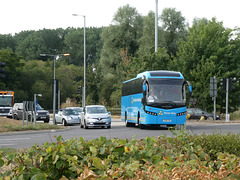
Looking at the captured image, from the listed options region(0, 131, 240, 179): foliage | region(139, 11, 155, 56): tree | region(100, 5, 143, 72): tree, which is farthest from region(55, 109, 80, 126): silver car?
region(100, 5, 143, 72): tree

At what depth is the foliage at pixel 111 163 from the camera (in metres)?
3.89

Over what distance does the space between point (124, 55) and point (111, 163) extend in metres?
60.6

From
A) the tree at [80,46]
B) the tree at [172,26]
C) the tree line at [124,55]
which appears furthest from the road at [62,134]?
the tree at [80,46]

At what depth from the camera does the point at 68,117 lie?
36594 mm

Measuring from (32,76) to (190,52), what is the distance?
42076mm

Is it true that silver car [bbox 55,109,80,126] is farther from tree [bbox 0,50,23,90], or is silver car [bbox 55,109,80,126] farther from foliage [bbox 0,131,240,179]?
tree [bbox 0,50,23,90]

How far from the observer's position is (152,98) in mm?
26859

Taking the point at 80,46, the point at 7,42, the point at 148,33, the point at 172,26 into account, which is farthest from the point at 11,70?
the point at 172,26

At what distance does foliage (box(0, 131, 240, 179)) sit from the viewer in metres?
3.89

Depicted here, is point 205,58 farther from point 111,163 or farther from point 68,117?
point 111,163

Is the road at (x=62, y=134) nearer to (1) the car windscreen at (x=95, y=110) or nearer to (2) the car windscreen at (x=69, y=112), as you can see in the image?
(1) the car windscreen at (x=95, y=110)

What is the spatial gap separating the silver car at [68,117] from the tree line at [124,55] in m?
11.6

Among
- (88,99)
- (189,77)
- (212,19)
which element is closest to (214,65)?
(189,77)

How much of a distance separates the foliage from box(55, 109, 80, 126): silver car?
30859 millimetres
